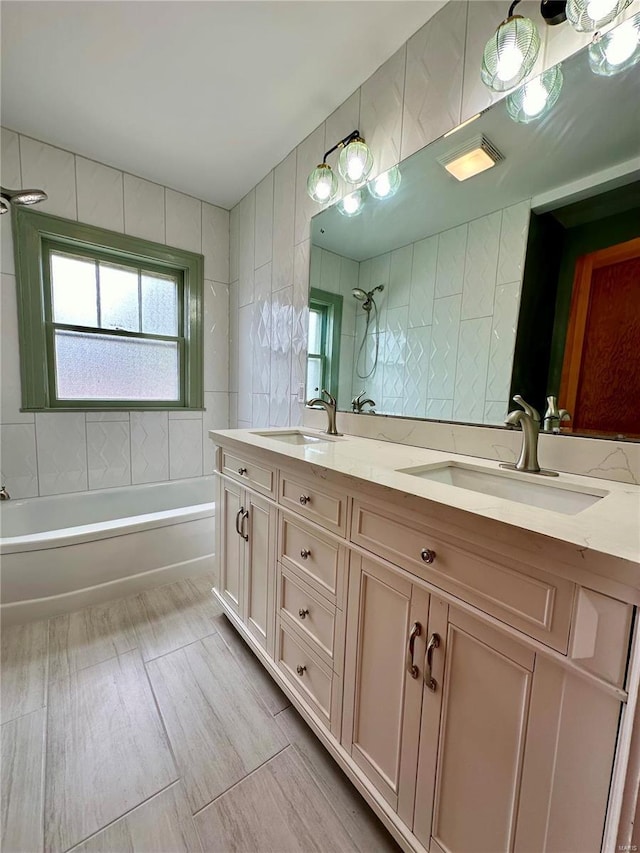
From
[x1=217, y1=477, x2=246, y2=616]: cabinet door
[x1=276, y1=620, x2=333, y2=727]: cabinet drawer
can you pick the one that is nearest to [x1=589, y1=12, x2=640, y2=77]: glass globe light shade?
[x1=217, y1=477, x2=246, y2=616]: cabinet door

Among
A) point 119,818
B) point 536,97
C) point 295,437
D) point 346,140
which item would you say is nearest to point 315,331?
point 295,437

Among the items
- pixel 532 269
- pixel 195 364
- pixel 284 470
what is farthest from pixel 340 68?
pixel 195 364

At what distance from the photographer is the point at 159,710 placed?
1226 mm

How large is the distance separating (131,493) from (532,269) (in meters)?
2.66

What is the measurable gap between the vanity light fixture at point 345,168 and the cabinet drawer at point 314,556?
154cm

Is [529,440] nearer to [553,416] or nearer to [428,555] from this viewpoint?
[553,416]

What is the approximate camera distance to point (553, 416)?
1.03 metres

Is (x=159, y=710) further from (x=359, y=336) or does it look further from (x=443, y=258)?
(x=443, y=258)

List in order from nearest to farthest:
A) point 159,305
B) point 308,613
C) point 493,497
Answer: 1. point 493,497
2. point 308,613
3. point 159,305

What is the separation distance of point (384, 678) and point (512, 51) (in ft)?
5.77

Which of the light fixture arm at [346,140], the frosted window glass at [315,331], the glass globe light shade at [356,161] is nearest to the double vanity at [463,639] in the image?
the frosted window glass at [315,331]

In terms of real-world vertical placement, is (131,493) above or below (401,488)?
below

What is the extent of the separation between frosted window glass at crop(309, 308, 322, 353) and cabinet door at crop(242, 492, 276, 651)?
0.94 metres

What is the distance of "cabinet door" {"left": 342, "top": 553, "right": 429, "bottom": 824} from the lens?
768 millimetres
